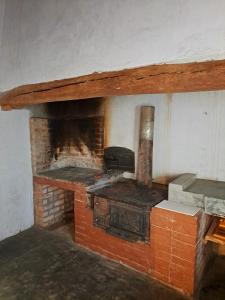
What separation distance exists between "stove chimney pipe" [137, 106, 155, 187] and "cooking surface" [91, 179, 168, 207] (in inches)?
6.4

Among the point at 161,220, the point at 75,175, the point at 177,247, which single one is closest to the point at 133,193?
the point at 161,220

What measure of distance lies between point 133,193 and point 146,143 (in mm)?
650

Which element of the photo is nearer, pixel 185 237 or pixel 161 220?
pixel 185 237

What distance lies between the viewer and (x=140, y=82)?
5.93ft

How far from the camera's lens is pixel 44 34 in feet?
7.69

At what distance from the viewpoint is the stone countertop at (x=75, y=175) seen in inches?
122

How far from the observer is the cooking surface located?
256cm

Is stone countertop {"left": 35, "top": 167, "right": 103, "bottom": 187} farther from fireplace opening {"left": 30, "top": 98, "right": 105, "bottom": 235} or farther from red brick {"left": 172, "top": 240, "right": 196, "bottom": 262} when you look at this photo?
red brick {"left": 172, "top": 240, "right": 196, "bottom": 262}

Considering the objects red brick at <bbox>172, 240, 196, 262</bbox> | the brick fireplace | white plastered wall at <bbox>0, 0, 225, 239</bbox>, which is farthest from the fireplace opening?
red brick at <bbox>172, 240, 196, 262</bbox>

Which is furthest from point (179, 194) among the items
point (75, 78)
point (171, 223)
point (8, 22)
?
point (8, 22)

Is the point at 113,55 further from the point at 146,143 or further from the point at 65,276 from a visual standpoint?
the point at 65,276

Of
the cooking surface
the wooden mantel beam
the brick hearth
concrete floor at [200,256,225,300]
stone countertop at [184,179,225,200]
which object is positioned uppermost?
the wooden mantel beam

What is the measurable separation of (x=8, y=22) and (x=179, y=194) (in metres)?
2.52

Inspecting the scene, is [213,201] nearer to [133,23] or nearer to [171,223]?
[171,223]
